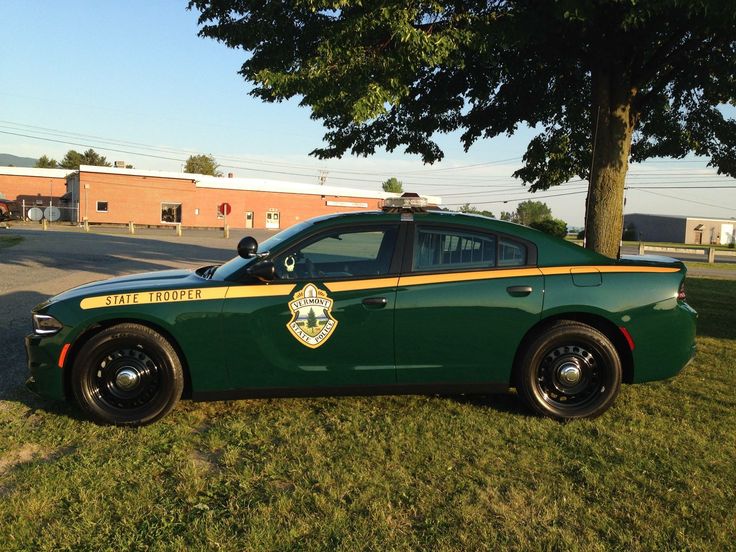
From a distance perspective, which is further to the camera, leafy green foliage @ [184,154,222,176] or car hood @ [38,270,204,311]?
leafy green foliage @ [184,154,222,176]

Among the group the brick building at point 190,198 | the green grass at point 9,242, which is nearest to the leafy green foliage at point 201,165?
the brick building at point 190,198

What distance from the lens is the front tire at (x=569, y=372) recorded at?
4129 mm

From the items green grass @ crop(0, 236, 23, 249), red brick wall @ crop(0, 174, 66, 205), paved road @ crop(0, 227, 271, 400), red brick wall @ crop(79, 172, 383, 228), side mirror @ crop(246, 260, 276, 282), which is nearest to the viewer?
side mirror @ crop(246, 260, 276, 282)

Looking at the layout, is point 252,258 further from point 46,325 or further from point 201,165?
point 201,165

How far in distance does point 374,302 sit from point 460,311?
2.07ft

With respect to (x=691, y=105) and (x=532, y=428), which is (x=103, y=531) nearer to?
(x=532, y=428)

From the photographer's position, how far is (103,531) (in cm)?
262

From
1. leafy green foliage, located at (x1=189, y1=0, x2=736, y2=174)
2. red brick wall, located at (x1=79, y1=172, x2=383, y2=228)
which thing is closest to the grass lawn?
leafy green foliage, located at (x1=189, y1=0, x2=736, y2=174)

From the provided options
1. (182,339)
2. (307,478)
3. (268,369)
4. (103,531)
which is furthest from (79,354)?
(307,478)

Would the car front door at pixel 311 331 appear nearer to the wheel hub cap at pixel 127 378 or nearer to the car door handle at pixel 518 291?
the wheel hub cap at pixel 127 378

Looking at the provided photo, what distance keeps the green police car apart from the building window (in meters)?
51.5

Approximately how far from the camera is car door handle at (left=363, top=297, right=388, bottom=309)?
3.96 meters

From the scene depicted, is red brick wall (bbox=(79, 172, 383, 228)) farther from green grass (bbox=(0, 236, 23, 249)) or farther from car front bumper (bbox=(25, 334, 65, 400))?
car front bumper (bbox=(25, 334, 65, 400))

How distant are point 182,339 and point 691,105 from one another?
1154cm
